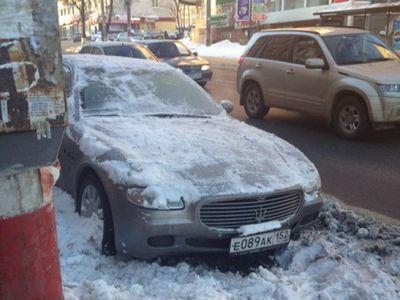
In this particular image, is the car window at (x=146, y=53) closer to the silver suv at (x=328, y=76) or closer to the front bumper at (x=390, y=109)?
the silver suv at (x=328, y=76)

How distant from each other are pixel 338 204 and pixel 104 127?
243cm

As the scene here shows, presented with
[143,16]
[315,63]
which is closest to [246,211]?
[315,63]

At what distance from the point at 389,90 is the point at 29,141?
705cm

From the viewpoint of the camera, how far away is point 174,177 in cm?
394

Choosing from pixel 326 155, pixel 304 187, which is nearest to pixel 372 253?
pixel 304 187

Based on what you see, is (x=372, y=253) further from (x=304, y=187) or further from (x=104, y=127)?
(x=104, y=127)

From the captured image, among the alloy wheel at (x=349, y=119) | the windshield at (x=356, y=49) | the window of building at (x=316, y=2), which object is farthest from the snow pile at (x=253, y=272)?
the window of building at (x=316, y=2)

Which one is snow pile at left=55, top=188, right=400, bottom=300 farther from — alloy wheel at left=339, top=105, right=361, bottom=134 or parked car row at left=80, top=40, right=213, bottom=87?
parked car row at left=80, top=40, right=213, bottom=87

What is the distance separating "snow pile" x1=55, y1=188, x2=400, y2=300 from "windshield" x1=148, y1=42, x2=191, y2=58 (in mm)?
12432

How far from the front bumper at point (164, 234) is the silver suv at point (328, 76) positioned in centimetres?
530

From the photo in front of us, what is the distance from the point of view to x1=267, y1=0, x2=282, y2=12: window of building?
39.2 meters

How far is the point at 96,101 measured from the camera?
5.31 metres

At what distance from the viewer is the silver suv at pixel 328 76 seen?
333 inches

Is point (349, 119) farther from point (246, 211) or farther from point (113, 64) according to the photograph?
point (246, 211)
